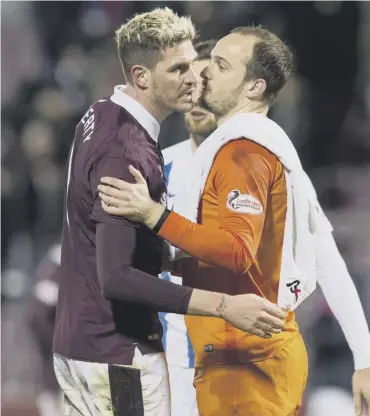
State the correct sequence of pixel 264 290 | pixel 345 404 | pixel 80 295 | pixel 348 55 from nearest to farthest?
pixel 80 295, pixel 264 290, pixel 345 404, pixel 348 55

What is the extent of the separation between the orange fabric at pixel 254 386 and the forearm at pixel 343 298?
0.28 metres

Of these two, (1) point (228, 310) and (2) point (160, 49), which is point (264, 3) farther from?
(1) point (228, 310)

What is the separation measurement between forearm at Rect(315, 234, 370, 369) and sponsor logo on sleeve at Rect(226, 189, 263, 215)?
17.6 inches

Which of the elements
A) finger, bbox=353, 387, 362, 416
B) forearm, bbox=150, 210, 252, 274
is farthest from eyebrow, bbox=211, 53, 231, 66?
finger, bbox=353, 387, 362, 416

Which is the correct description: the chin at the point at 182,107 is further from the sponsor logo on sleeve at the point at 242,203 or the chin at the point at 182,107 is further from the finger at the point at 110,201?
the finger at the point at 110,201

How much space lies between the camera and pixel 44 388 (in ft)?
8.98

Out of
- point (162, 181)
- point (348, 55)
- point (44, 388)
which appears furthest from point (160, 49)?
point (44, 388)

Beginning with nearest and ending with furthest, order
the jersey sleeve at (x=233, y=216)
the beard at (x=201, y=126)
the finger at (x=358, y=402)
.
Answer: the jersey sleeve at (x=233, y=216) < the finger at (x=358, y=402) < the beard at (x=201, y=126)

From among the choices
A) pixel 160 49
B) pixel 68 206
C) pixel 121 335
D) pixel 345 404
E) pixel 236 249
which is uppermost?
pixel 160 49

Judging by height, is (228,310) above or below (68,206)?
below

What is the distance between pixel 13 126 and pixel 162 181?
1020 millimetres

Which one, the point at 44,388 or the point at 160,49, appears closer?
the point at 160,49

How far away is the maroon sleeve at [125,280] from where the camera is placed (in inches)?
67.9

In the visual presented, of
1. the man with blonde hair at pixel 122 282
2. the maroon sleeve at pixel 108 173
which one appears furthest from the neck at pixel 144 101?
the maroon sleeve at pixel 108 173
